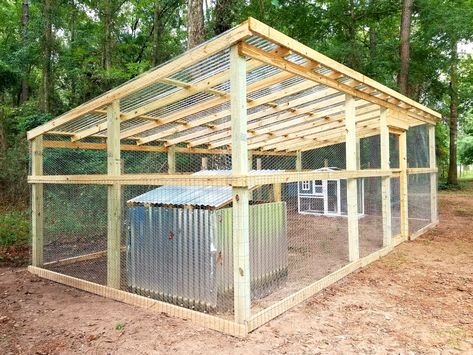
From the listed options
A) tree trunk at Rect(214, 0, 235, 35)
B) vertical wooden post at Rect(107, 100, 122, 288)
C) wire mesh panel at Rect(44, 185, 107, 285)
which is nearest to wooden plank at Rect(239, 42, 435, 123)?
vertical wooden post at Rect(107, 100, 122, 288)

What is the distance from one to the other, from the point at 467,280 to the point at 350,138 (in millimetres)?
2172

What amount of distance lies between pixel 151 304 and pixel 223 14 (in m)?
5.20

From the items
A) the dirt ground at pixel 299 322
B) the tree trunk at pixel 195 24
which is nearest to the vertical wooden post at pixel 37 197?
the dirt ground at pixel 299 322

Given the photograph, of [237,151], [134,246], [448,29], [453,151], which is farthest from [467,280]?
[453,151]

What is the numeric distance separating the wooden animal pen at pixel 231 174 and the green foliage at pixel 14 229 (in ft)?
6.00

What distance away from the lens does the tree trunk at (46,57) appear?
977cm

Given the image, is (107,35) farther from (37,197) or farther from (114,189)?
(114,189)

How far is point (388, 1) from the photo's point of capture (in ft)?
34.8

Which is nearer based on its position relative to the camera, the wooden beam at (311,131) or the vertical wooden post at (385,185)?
the vertical wooden post at (385,185)

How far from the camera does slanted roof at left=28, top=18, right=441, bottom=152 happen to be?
290 centimetres

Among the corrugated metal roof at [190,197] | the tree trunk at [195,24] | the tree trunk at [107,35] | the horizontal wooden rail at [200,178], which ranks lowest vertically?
the corrugated metal roof at [190,197]

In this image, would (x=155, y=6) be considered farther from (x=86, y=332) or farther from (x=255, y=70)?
(x=86, y=332)

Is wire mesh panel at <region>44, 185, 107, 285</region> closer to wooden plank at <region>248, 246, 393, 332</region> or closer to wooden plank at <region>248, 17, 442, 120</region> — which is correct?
wooden plank at <region>248, 246, 393, 332</region>

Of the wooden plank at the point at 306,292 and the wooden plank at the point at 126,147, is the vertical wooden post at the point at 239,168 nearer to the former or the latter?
the wooden plank at the point at 306,292
